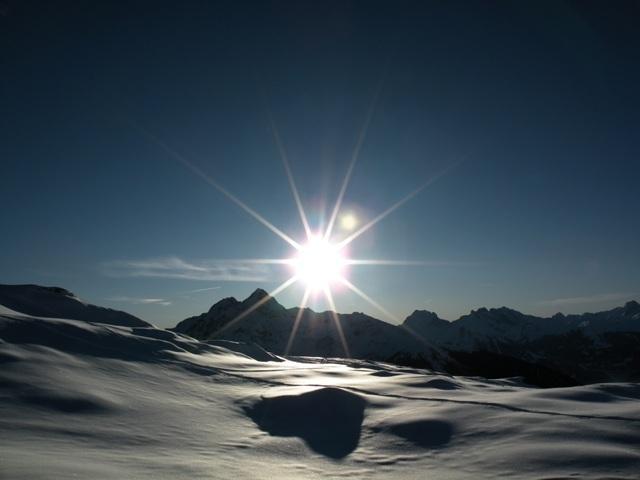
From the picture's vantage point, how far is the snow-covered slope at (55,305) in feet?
67.8

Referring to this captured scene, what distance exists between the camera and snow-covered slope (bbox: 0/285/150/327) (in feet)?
67.8

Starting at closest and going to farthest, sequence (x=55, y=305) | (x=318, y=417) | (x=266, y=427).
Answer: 1. (x=266, y=427)
2. (x=318, y=417)
3. (x=55, y=305)

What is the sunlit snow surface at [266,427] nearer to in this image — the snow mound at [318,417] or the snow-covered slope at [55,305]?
the snow mound at [318,417]

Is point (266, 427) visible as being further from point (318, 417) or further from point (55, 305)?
point (55, 305)

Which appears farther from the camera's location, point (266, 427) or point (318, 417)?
point (318, 417)

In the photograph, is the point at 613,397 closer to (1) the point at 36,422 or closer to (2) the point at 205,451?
(2) the point at 205,451

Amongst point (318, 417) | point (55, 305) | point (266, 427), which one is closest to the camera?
point (266, 427)

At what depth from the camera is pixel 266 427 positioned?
28.5 ft

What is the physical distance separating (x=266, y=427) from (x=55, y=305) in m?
20.0

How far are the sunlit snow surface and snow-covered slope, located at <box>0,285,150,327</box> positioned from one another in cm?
964

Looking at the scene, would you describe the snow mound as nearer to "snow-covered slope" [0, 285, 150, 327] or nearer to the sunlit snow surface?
the sunlit snow surface

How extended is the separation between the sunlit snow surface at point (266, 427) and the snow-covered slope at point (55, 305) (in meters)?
9.64

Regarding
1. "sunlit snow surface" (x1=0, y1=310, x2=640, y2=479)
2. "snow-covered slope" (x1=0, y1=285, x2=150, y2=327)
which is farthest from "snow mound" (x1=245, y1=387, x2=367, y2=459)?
"snow-covered slope" (x1=0, y1=285, x2=150, y2=327)

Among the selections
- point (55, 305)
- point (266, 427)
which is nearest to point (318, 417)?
point (266, 427)
